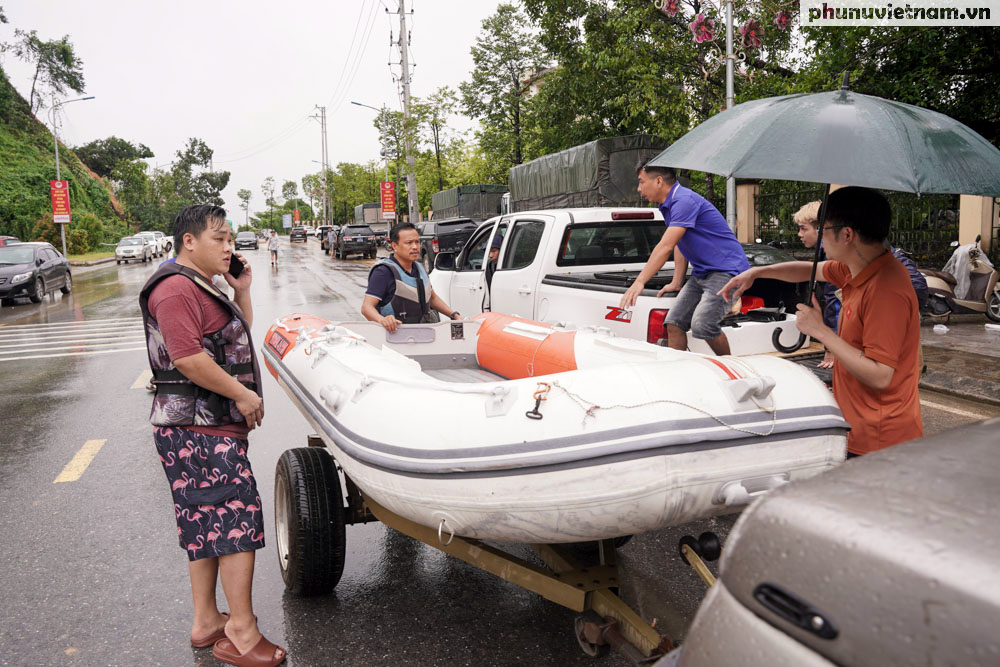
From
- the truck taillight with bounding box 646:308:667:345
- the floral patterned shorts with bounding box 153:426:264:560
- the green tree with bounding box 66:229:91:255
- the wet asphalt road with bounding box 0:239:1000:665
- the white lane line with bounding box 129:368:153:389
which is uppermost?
the green tree with bounding box 66:229:91:255

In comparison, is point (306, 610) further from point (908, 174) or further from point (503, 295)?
point (503, 295)

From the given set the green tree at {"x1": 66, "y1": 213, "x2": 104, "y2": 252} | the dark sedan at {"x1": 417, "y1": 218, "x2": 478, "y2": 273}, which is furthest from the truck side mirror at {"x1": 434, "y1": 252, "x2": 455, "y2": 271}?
the green tree at {"x1": 66, "y1": 213, "x2": 104, "y2": 252}

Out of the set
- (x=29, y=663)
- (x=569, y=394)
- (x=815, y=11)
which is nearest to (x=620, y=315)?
(x=569, y=394)

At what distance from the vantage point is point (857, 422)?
9.76ft

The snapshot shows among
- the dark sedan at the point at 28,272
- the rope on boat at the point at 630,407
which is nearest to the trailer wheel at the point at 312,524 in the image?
the rope on boat at the point at 630,407

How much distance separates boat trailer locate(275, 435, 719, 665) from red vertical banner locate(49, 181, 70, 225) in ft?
130

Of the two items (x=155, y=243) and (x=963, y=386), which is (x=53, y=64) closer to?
(x=155, y=243)

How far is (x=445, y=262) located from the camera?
30.6ft

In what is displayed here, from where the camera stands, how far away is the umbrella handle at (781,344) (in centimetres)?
533

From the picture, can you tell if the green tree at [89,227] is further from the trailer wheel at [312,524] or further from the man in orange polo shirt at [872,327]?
the man in orange polo shirt at [872,327]

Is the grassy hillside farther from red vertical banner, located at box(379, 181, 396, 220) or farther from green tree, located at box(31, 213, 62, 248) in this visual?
red vertical banner, located at box(379, 181, 396, 220)

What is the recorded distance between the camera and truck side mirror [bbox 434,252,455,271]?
30.2 ft

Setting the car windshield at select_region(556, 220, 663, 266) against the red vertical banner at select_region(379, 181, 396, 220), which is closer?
the car windshield at select_region(556, 220, 663, 266)

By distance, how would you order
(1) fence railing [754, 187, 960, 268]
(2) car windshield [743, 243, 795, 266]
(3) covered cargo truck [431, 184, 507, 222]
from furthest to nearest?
(3) covered cargo truck [431, 184, 507, 222]
(1) fence railing [754, 187, 960, 268]
(2) car windshield [743, 243, 795, 266]
